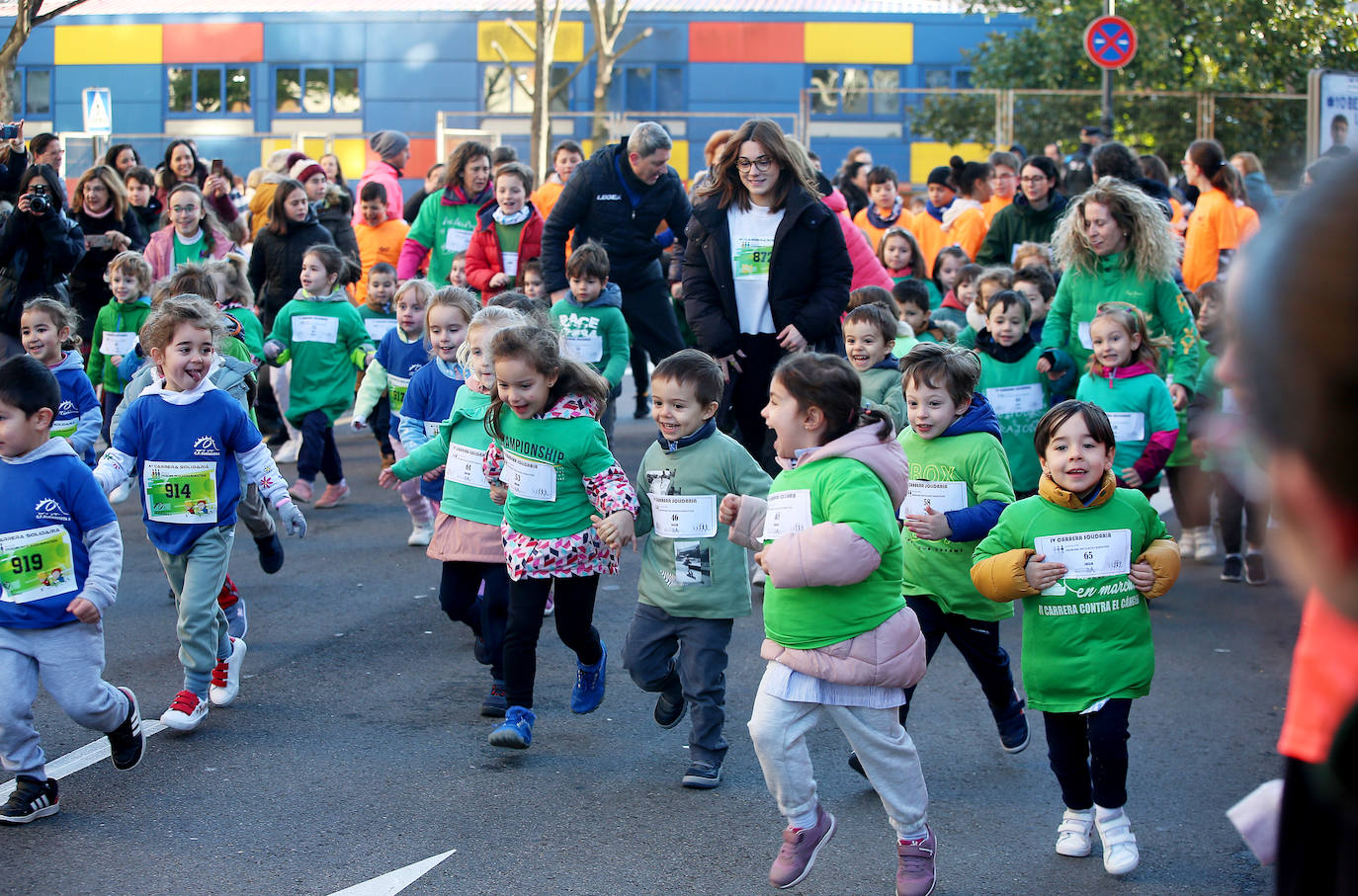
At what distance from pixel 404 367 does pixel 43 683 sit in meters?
4.14

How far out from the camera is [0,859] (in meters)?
4.25

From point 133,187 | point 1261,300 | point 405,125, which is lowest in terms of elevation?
point 1261,300

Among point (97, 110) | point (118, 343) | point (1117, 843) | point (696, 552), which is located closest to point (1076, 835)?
point (1117, 843)

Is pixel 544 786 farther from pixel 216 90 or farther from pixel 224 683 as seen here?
pixel 216 90

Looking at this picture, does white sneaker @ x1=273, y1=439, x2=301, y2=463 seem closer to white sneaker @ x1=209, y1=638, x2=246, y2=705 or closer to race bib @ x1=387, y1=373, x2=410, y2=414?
race bib @ x1=387, y1=373, x2=410, y2=414

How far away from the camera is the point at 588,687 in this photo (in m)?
5.49

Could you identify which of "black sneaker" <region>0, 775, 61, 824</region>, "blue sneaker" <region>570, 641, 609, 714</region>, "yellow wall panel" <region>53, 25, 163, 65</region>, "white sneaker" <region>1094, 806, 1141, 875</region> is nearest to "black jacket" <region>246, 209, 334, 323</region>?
"blue sneaker" <region>570, 641, 609, 714</region>

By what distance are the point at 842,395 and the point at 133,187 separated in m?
9.20

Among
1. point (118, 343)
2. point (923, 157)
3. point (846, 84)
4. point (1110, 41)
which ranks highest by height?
point (846, 84)

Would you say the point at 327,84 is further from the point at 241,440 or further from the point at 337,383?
the point at 241,440

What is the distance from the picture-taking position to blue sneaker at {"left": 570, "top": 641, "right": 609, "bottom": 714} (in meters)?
5.46

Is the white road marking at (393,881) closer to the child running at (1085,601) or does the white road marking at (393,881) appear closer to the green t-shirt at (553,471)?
the green t-shirt at (553,471)

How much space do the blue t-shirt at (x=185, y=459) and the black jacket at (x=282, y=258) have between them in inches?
212

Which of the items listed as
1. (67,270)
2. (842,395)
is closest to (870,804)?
(842,395)
